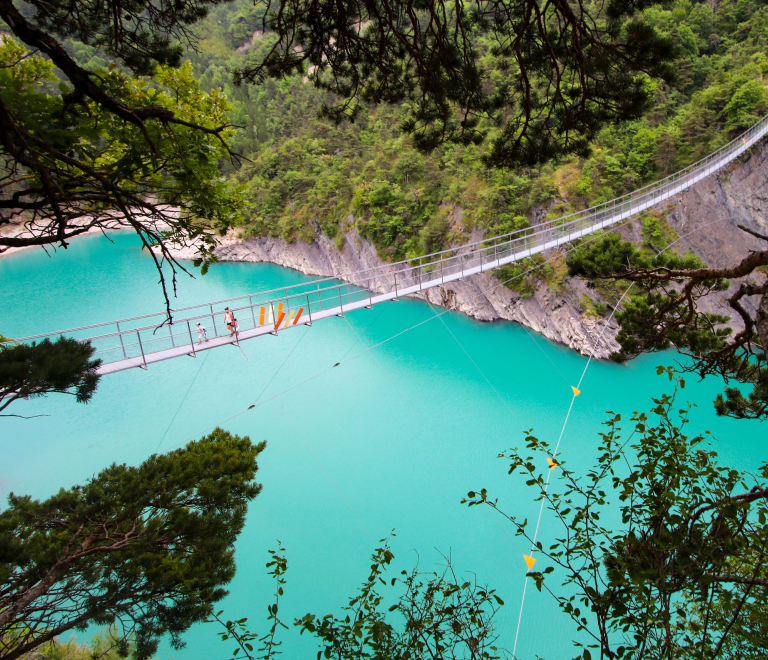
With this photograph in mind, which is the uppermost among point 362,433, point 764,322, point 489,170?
point 489,170

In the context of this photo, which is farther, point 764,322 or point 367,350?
point 367,350

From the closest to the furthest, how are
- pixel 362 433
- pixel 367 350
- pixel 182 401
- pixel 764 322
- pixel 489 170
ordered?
pixel 764 322, pixel 362 433, pixel 182 401, pixel 367 350, pixel 489 170

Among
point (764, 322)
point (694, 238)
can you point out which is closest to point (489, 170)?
point (694, 238)

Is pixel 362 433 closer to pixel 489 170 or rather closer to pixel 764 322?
pixel 764 322

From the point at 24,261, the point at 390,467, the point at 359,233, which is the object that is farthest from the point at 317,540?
the point at 24,261

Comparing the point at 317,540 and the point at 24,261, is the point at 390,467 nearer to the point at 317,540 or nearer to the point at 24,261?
the point at 317,540
